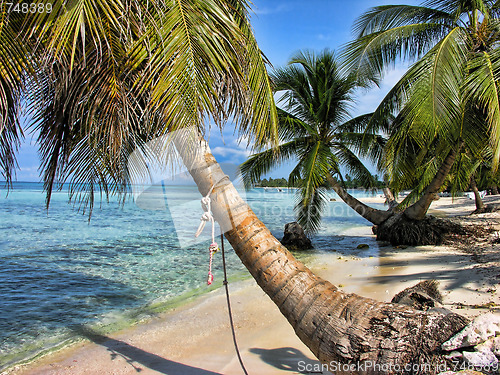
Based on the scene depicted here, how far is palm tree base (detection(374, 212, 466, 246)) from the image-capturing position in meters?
10.3

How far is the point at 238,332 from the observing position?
197 inches

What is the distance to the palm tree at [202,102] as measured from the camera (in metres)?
2.32

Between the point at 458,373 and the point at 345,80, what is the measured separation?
1079cm

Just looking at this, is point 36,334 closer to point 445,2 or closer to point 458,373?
point 458,373

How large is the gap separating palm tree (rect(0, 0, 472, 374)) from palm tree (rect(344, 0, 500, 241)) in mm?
4430

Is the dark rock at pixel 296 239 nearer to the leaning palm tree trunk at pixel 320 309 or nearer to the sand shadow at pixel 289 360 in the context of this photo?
the sand shadow at pixel 289 360

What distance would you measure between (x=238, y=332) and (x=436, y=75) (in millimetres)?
5700

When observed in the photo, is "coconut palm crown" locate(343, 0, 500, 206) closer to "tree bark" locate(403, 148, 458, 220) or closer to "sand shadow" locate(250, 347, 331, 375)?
"tree bark" locate(403, 148, 458, 220)

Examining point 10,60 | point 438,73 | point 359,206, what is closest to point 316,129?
point 359,206

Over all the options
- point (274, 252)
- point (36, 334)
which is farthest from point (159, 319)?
point (274, 252)

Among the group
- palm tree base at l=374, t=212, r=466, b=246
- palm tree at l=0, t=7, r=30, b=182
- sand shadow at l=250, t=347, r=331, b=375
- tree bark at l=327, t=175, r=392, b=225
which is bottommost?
sand shadow at l=250, t=347, r=331, b=375

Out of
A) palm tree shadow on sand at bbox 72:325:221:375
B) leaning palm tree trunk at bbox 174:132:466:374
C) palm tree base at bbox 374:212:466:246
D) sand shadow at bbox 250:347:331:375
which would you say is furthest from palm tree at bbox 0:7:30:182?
palm tree base at bbox 374:212:466:246

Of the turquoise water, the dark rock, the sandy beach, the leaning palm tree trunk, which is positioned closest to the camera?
the leaning palm tree trunk

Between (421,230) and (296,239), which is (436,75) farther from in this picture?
(296,239)
